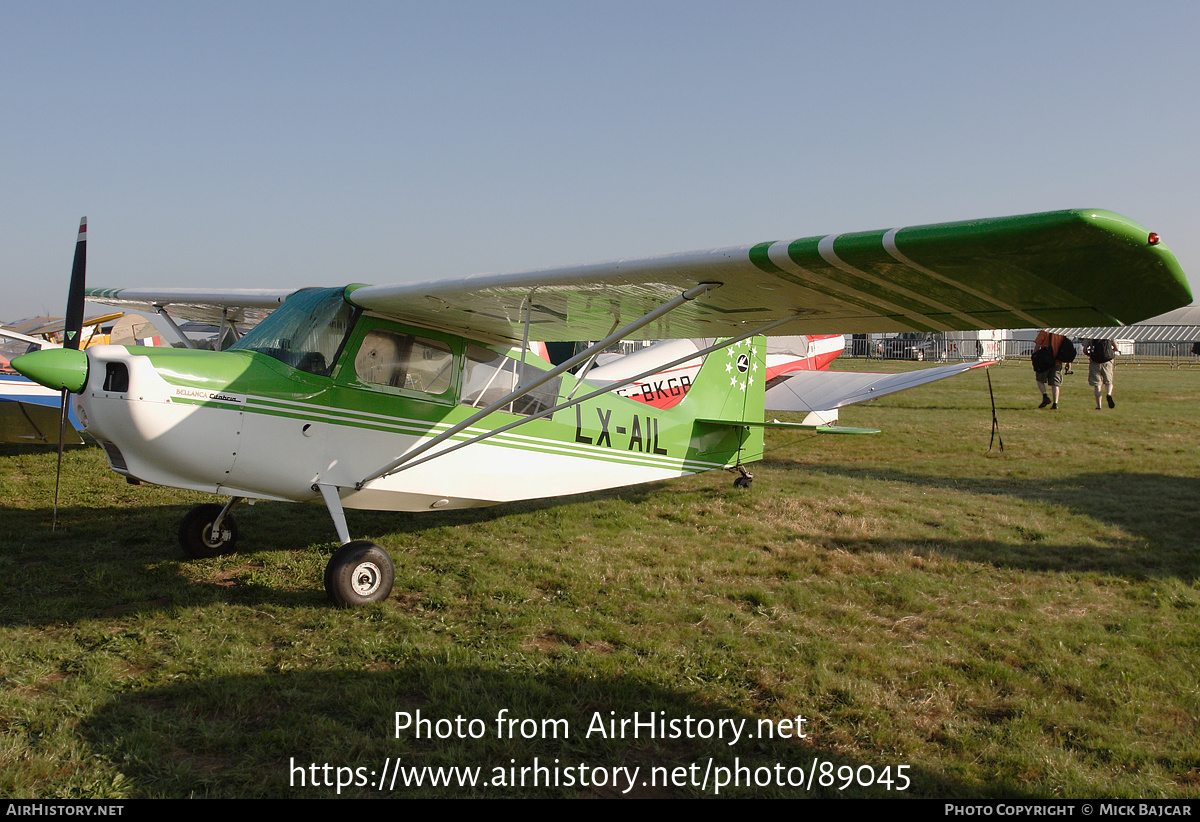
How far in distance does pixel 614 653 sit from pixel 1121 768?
7.44 feet

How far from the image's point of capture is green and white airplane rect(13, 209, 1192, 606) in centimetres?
303

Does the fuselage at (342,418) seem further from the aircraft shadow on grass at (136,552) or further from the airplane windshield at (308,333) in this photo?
the aircraft shadow on grass at (136,552)

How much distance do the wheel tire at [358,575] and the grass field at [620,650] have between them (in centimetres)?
11

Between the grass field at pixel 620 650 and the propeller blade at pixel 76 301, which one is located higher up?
the propeller blade at pixel 76 301

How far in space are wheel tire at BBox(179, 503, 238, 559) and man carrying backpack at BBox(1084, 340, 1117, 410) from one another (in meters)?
17.2

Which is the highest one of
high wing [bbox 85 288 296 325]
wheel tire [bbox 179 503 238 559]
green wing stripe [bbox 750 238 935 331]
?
high wing [bbox 85 288 296 325]

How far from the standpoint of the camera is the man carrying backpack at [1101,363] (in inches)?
619

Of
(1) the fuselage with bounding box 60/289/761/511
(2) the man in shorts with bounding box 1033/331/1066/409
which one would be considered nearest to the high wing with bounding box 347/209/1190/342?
(1) the fuselage with bounding box 60/289/761/511

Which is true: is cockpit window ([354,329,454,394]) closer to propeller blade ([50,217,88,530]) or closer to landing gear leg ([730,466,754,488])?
propeller blade ([50,217,88,530])

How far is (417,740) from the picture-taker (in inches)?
118

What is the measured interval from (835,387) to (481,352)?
9.18 meters

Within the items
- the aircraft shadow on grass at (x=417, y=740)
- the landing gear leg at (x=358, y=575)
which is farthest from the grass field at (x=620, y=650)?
the landing gear leg at (x=358, y=575)

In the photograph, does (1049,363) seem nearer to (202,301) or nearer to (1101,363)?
(1101,363)

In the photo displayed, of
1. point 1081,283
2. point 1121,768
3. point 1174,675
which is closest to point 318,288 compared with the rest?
point 1081,283
